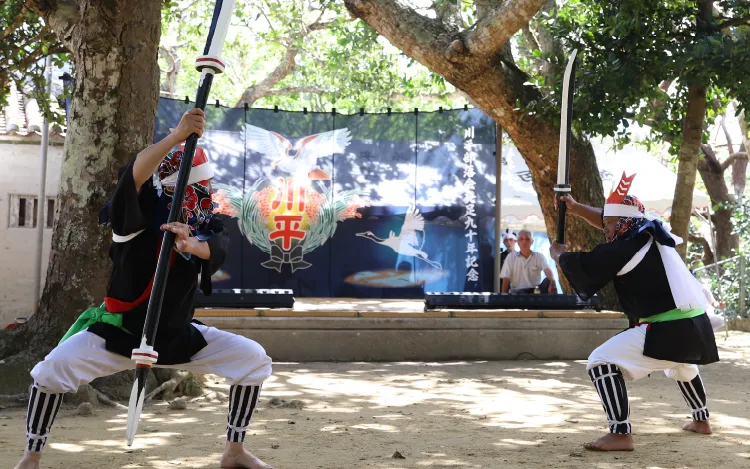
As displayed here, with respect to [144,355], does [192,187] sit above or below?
above

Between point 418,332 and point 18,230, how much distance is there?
778 centimetres

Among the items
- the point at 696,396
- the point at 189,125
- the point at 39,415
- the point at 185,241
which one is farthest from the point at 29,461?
the point at 696,396

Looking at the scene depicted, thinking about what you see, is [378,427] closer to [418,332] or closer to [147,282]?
[147,282]

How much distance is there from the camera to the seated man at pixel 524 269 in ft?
37.4

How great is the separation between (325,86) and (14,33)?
13.0 meters

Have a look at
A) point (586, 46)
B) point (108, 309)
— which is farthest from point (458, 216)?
point (108, 309)

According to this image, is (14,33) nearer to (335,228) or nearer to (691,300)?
(335,228)

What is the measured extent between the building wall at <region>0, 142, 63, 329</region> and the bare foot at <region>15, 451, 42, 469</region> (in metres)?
10.7

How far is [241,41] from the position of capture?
946 inches

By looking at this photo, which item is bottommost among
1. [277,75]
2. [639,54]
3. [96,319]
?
[96,319]

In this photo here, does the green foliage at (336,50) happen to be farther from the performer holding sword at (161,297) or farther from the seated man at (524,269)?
the performer holding sword at (161,297)

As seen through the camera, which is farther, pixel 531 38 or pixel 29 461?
pixel 531 38

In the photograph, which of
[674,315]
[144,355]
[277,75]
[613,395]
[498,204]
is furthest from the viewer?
[277,75]

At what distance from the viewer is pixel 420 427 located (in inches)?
227
